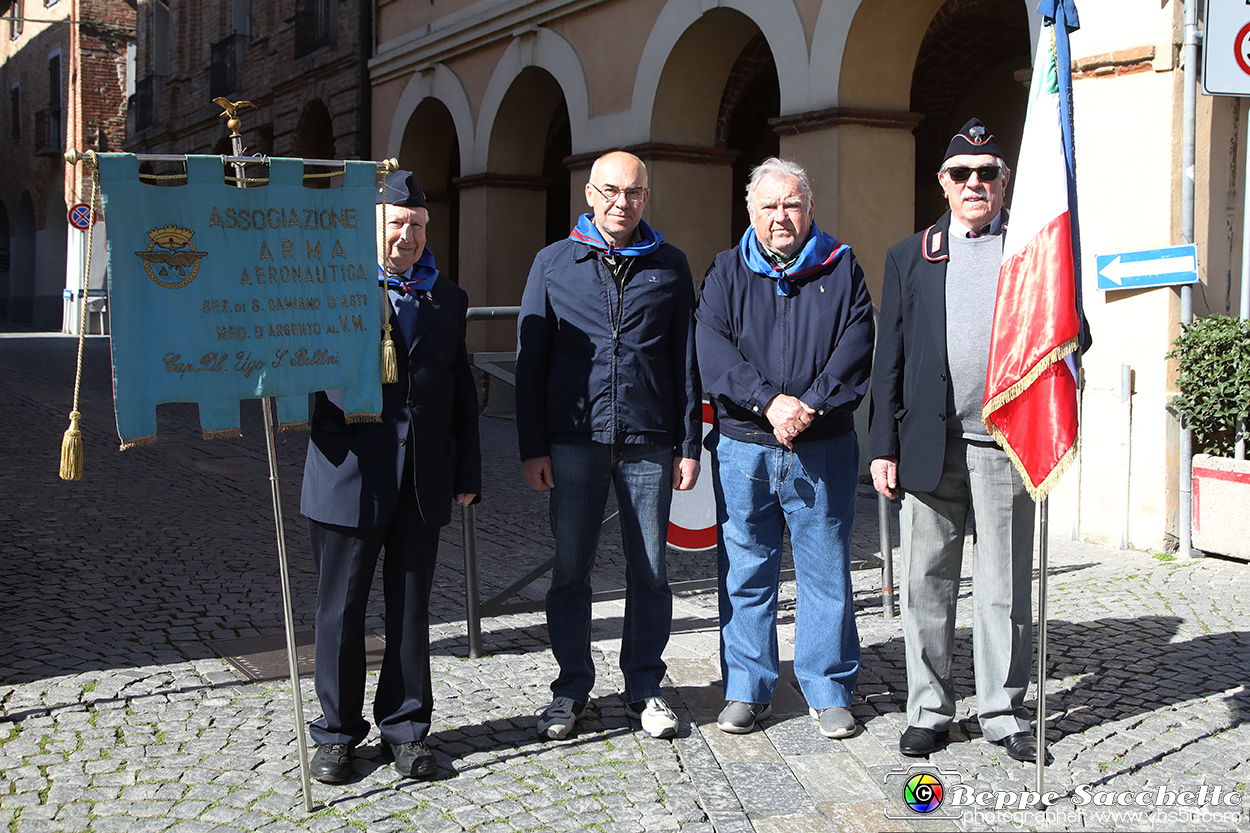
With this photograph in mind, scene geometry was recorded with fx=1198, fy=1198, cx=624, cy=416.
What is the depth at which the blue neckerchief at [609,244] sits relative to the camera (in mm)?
3916

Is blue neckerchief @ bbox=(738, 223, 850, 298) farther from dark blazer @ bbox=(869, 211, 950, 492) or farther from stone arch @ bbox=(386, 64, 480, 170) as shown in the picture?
stone arch @ bbox=(386, 64, 480, 170)

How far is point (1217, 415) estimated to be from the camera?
656 centimetres

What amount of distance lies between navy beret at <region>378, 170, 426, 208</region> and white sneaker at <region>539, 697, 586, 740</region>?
5.57ft

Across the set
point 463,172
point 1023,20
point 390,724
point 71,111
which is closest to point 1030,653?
point 390,724

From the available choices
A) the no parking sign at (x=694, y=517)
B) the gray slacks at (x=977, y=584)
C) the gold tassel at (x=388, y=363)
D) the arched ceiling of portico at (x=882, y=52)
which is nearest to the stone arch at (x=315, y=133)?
the arched ceiling of portico at (x=882, y=52)

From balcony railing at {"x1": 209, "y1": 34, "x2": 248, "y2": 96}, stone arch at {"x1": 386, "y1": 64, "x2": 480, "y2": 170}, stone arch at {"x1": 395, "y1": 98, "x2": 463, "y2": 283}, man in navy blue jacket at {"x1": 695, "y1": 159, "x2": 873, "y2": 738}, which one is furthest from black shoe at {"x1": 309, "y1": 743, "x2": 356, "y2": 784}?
balcony railing at {"x1": 209, "y1": 34, "x2": 248, "y2": 96}

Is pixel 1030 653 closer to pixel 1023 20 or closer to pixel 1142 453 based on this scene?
pixel 1142 453

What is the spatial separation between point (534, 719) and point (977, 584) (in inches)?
61.5

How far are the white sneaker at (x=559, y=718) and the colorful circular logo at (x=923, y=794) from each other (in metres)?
1.10

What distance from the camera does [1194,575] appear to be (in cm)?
631

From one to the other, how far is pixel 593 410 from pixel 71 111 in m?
31.9

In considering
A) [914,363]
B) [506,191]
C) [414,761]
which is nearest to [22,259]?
[506,191]

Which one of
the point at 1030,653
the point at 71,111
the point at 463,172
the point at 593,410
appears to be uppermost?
the point at 71,111

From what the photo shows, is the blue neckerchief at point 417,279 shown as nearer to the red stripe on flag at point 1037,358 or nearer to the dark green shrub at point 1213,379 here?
the red stripe on flag at point 1037,358
